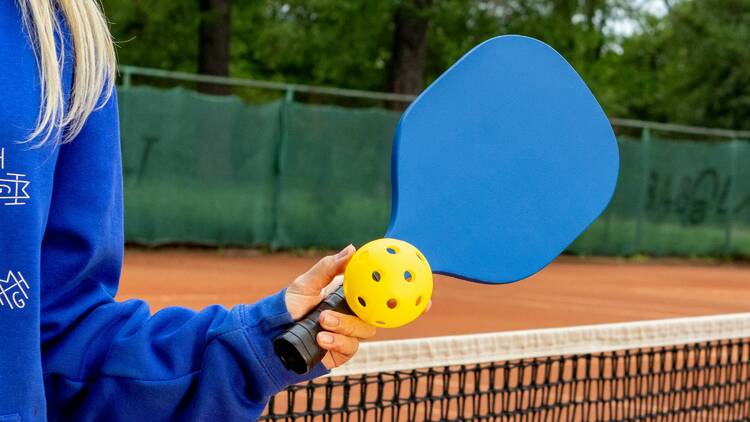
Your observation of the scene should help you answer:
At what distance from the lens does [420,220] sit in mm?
1249

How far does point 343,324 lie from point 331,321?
1 centimetres

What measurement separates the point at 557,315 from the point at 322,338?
844 cm

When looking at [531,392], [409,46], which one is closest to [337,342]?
[531,392]

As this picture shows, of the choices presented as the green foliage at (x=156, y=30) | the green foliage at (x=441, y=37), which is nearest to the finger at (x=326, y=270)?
the green foliage at (x=441, y=37)

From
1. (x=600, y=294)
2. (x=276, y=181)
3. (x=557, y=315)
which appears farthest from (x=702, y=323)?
(x=276, y=181)

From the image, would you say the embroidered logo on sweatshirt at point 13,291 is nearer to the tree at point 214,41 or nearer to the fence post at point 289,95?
the fence post at point 289,95

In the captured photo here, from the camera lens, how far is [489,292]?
36.0 feet

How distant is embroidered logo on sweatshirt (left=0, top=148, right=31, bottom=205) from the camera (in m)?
1.08

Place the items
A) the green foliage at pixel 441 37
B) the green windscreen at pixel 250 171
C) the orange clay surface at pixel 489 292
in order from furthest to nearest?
the green foliage at pixel 441 37 < the green windscreen at pixel 250 171 < the orange clay surface at pixel 489 292

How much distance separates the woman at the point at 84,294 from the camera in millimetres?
1089

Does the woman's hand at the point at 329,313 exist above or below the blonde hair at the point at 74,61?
below

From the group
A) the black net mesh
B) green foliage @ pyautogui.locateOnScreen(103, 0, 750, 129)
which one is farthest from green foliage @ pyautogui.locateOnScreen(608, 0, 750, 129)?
the black net mesh

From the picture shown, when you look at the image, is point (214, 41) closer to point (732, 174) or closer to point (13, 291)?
point (732, 174)

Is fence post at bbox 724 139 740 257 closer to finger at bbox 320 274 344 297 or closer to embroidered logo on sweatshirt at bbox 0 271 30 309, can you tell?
finger at bbox 320 274 344 297
